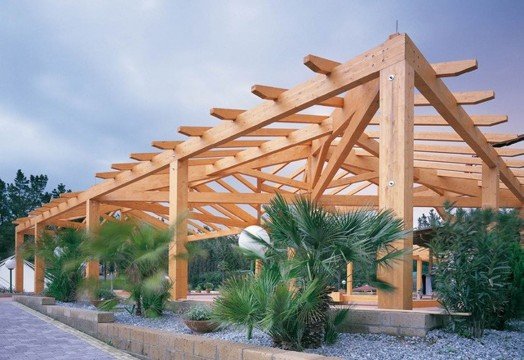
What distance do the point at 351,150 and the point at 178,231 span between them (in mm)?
4546

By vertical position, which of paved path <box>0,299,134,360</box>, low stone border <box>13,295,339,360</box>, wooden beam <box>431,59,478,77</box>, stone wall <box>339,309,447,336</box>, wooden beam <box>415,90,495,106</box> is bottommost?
paved path <box>0,299,134,360</box>

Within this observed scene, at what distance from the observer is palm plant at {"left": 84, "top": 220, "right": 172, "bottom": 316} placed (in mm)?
9906

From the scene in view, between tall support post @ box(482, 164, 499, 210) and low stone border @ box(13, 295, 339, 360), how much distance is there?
23.6ft

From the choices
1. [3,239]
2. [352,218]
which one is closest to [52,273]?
[352,218]

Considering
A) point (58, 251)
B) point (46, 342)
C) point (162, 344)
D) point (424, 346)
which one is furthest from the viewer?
point (58, 251)

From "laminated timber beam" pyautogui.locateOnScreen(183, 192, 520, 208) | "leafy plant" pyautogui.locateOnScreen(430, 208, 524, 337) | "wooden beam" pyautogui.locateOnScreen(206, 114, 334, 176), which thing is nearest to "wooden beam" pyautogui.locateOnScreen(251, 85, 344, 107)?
"wooden beam" pyautogui.locateOnScreen(206, 114, 334, 176)

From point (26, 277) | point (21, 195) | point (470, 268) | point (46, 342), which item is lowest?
point (26, 277)

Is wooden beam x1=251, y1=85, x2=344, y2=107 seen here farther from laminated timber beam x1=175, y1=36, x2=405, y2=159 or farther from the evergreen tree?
the evergreen tree

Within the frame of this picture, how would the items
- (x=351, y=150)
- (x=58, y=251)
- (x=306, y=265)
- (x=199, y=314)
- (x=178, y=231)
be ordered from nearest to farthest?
(x=306, y=265) < (x=199, y=314) < (x=178, y=231) < (x=351, y=150) < (x=58, y=251)

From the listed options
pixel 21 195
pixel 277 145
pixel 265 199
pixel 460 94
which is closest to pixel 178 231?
pixel 277 145

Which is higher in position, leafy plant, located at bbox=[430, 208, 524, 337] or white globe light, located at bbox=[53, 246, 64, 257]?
leafy plant, located at bbox=[430, 208, 524, 337]

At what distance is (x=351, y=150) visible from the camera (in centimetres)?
1309

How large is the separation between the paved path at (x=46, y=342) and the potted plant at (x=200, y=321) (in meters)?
0.90

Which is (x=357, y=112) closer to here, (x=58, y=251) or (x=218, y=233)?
(x=58, y=251)
